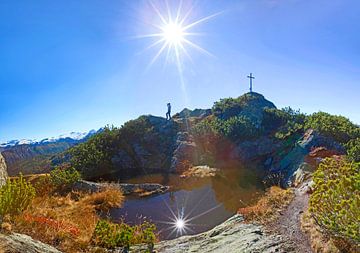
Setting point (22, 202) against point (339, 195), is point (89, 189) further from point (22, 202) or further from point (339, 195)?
point (339, 195)

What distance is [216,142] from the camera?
3166 cm

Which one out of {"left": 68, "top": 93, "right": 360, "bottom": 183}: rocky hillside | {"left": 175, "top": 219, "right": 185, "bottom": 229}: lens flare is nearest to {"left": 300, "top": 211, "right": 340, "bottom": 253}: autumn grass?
{"left": 175, "top": 219, "right": 185, "bottom": 229}: lens flare

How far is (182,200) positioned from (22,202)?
966 cm

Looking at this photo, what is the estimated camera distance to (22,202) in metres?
8.28

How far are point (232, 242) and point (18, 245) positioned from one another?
18.5 feet

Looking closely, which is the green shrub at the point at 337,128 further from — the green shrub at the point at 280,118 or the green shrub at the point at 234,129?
the green shrub at the point at 234,129

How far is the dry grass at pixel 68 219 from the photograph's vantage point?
7797 millimetres

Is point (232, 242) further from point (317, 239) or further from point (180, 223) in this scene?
point (180, 223)

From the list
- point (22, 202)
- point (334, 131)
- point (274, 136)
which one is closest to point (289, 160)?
point (334, 131)

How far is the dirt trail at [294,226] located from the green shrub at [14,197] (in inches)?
305

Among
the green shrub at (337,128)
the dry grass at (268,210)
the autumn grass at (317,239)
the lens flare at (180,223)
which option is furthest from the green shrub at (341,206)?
the green shrub at (337,128)

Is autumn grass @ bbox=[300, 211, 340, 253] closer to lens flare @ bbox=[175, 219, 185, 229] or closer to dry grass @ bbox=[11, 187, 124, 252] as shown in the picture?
lens flare @ bbox=[175, 219, 185, 229]

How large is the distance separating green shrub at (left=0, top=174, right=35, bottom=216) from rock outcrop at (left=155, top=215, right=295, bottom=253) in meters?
4.41

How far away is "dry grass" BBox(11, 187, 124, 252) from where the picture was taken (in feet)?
25.6
